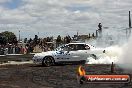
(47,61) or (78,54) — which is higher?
(78,54)

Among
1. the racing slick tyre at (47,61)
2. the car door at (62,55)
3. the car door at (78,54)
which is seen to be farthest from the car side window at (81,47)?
the racing slick tyre at (47,61)

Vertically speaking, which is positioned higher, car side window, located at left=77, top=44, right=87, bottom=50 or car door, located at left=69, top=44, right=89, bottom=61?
car side window, located at left=77, top=44, right=87, bottom=50

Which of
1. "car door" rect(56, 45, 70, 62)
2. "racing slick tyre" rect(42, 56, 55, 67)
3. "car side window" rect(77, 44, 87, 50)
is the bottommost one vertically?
"racing slick tyre" rect(42, 56, 55, 67)

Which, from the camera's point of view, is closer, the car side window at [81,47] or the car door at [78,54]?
the car door at [78,54]

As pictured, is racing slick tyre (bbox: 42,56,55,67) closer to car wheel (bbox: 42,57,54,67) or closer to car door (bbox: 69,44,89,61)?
car wheel (bbox: 42,57,54,67)

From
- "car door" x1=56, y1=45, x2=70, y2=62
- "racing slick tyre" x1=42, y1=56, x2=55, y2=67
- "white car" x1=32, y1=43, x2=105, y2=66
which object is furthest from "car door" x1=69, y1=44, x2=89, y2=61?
"racing slick tyre" x1=42, y1=56, x2=55, y2=67

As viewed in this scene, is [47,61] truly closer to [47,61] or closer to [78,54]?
[47,61]

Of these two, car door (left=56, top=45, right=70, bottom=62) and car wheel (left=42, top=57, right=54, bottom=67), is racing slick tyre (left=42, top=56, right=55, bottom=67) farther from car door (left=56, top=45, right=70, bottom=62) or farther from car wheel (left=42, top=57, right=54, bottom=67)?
car door (left=56, top=45, right=70, bottom=62)

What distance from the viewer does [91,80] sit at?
21.9 feet

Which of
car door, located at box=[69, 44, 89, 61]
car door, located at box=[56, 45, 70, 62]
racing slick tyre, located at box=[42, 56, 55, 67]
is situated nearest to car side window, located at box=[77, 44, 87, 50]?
car door, located at box=[69, 44, 89, 61]

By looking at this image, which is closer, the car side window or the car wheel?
the car wheel

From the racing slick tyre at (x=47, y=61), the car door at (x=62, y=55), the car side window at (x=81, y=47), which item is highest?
the car side window at (x=81, y=47)

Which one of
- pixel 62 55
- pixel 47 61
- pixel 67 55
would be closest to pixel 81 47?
pixel 67 55

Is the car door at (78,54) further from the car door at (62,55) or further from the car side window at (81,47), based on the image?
the car door at (62,55)
